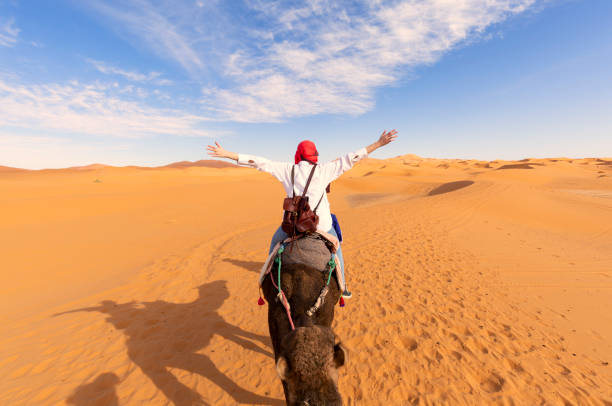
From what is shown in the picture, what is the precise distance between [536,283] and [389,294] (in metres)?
3.94

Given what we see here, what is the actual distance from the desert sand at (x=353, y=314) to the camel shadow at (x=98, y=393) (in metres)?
0.02

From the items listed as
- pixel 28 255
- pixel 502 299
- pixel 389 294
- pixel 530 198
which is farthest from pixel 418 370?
pixel 530 198

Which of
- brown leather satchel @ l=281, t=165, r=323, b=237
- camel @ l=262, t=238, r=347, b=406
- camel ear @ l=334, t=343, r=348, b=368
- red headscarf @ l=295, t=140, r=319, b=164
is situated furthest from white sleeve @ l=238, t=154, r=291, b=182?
camel ear @ l=334, t=343, r=348, b=368

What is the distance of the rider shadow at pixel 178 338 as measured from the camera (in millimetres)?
3854

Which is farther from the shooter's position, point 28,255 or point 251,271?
point 28,255

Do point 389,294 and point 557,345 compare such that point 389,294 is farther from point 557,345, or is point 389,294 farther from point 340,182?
point 340,182

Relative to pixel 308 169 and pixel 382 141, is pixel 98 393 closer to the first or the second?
pixel 308 169

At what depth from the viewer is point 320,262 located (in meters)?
2.98

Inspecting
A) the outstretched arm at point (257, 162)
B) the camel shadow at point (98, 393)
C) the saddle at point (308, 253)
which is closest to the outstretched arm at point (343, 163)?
the outstretched arm at point (257, 162)

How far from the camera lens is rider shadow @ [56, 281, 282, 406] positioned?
385 cm

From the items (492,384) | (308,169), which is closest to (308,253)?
(308,169)

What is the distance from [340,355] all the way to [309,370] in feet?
0.94

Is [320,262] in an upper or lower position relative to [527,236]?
upper

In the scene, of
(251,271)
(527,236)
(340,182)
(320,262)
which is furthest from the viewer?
(340,182)
